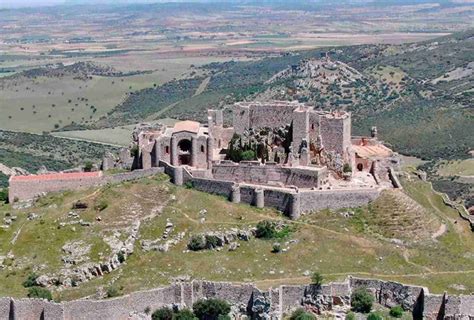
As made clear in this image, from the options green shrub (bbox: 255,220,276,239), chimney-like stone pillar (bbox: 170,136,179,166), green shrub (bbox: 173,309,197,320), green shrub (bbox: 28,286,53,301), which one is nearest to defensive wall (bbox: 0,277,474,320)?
green shrub (bbox: 173,309,197,320)

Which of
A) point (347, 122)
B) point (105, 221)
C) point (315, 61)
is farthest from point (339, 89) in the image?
point (105, 221)

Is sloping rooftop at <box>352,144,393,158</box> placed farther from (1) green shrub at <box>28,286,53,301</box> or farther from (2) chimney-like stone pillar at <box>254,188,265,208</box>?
(1) green shrub at <box>28,286,53,301</box>

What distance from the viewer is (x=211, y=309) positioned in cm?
5316

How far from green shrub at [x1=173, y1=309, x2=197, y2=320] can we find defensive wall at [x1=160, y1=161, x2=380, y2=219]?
11975 millimetres

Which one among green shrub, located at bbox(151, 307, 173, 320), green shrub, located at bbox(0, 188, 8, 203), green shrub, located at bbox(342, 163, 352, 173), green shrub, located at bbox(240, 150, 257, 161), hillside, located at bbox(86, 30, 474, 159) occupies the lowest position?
hillside, located at bbox(86, 30, 474, 159)

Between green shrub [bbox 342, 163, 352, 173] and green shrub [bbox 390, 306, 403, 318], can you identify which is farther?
green shrub [bbox 342, 163, 352, 173]

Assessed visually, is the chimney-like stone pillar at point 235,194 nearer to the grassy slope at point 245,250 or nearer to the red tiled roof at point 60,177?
the grassy slope at point 245,250

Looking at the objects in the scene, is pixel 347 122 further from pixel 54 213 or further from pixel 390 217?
pixel 54 213

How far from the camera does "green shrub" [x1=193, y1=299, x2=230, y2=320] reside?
2092 inches

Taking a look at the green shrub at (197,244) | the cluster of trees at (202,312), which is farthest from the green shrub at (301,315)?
the green shrub at (197,244)

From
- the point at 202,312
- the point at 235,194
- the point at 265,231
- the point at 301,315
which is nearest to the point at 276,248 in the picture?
the point at 265,231

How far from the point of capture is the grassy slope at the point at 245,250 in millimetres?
55969

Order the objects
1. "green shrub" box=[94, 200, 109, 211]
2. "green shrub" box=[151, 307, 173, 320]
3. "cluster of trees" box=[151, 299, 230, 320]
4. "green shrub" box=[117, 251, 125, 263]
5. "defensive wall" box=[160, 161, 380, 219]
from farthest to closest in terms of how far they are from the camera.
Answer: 1. "green shrub" box=[94, 200, 109, 211]
2. "defensive wall" box=[160, 161, 380, 219]
3. "green shrub" box=[117, 251, 125, 263]
4. "green shrub" box=[151, 307, 173, 320]
5. "cluster of trees" box=[151, 299, 230, 320]

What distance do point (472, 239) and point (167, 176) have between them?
2346 centimetres
